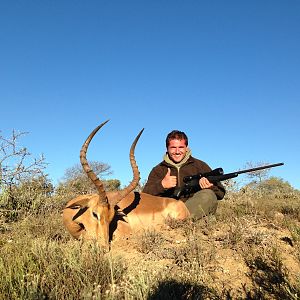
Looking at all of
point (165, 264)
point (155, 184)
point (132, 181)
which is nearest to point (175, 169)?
point (155, 184)

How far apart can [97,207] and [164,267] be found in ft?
6.19

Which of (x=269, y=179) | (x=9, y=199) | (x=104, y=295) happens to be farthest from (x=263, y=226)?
(x=269, y=179)

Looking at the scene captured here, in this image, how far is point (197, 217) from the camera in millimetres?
6328

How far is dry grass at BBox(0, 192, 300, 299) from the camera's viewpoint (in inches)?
116

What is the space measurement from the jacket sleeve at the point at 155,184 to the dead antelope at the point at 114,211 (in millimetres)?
509

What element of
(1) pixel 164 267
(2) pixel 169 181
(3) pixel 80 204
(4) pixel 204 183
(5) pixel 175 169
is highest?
(5) pixel 175 169

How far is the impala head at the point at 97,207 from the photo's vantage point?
16.8 feet

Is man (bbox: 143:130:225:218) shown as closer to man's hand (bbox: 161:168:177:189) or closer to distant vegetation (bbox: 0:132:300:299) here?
man's hand (bbox: 161:168:177:189)

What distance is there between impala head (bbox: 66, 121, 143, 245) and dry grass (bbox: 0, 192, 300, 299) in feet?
1.03

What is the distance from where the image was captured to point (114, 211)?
5500 mm

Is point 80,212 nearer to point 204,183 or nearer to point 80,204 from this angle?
point 80,204

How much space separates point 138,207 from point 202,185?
1203mm

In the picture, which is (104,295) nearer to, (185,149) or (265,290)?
(265,290)

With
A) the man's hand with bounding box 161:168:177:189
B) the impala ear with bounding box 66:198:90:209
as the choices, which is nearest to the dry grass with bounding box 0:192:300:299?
the impala ear with bounding box 66:198:90:209
